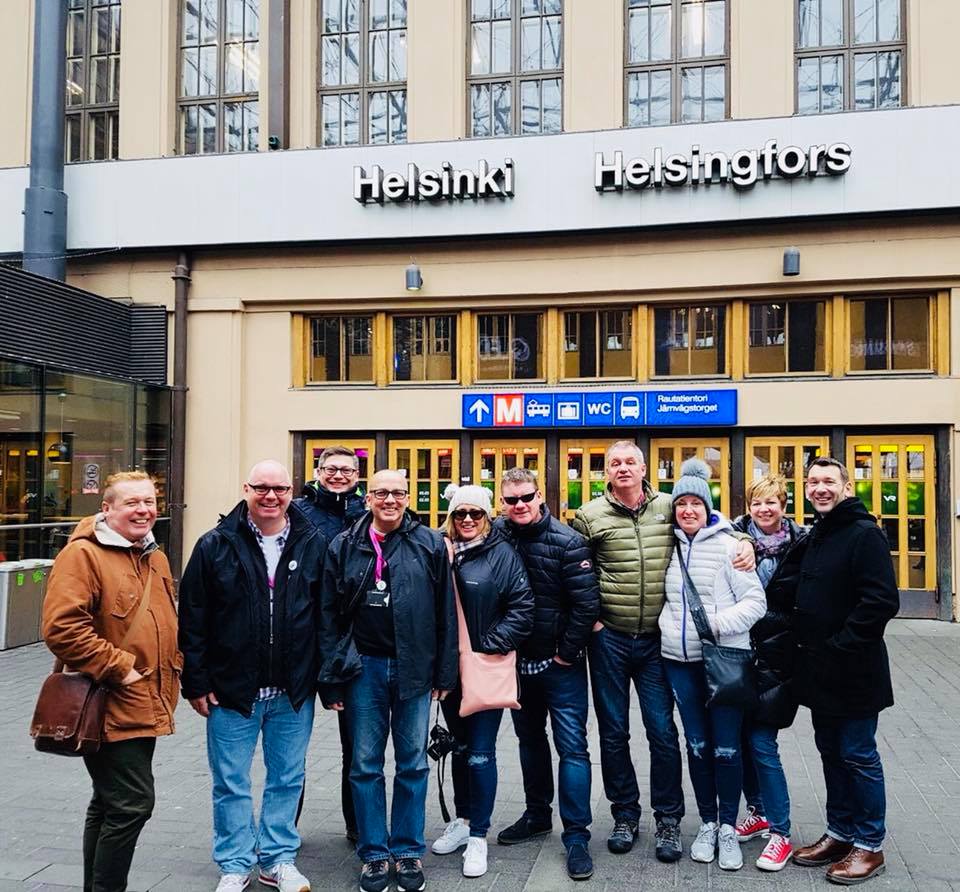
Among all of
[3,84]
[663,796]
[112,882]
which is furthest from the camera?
[3,84]

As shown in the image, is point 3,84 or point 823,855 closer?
point 823,855

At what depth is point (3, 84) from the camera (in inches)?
581

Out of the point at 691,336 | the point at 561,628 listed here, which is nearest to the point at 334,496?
the point at 561,628

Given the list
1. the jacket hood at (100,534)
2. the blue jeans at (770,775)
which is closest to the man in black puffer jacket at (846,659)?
the blue jeans at (770,775)

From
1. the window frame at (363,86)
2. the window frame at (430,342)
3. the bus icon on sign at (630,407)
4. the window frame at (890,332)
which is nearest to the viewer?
the window frame at (890,332)

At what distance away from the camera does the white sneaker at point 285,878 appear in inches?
163

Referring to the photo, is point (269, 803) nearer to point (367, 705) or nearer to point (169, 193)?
point (367, 705)

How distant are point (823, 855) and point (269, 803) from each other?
2747 millimetres

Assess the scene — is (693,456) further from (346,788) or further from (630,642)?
(346,788)

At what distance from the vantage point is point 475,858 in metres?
4.45

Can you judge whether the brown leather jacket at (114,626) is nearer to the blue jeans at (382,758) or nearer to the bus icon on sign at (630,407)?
the blue jeans at (382,758)

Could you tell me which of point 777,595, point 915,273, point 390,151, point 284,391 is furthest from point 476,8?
point 777,595

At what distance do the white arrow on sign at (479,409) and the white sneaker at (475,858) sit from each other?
9290 millimetres

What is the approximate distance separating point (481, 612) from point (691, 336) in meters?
9.77
